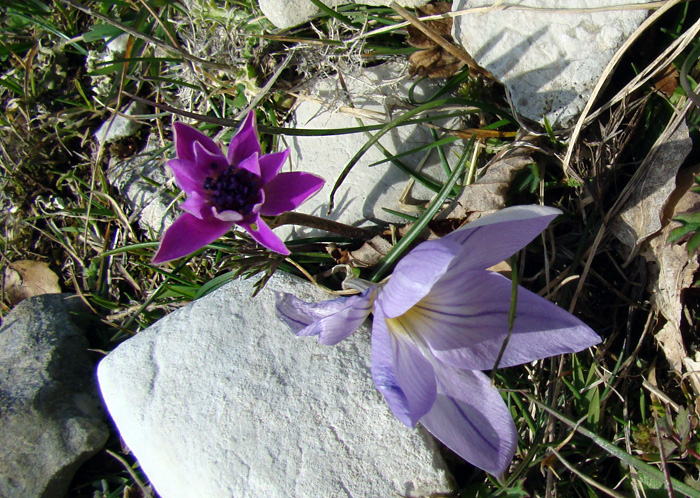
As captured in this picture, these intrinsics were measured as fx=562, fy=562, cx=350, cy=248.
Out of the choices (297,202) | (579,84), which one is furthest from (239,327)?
(579,84)

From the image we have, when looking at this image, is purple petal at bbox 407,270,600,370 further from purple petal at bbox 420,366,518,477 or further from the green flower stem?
the green flower stem

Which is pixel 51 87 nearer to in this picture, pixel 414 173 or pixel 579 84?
pixel 414 173

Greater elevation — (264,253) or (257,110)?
(257,110)

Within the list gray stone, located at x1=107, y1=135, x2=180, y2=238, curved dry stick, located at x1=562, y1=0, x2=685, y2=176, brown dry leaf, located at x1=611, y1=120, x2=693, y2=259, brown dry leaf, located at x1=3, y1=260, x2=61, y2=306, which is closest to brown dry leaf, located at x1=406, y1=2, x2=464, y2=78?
curved dry stick, located at x1=562, y1=0, x2=685, y2=176

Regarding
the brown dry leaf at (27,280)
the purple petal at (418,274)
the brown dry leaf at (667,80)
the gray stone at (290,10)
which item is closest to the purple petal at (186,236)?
the purple petal at (418,274)

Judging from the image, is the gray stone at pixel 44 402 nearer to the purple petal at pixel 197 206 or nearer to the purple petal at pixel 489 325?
the purple petal at pixel 197 206
